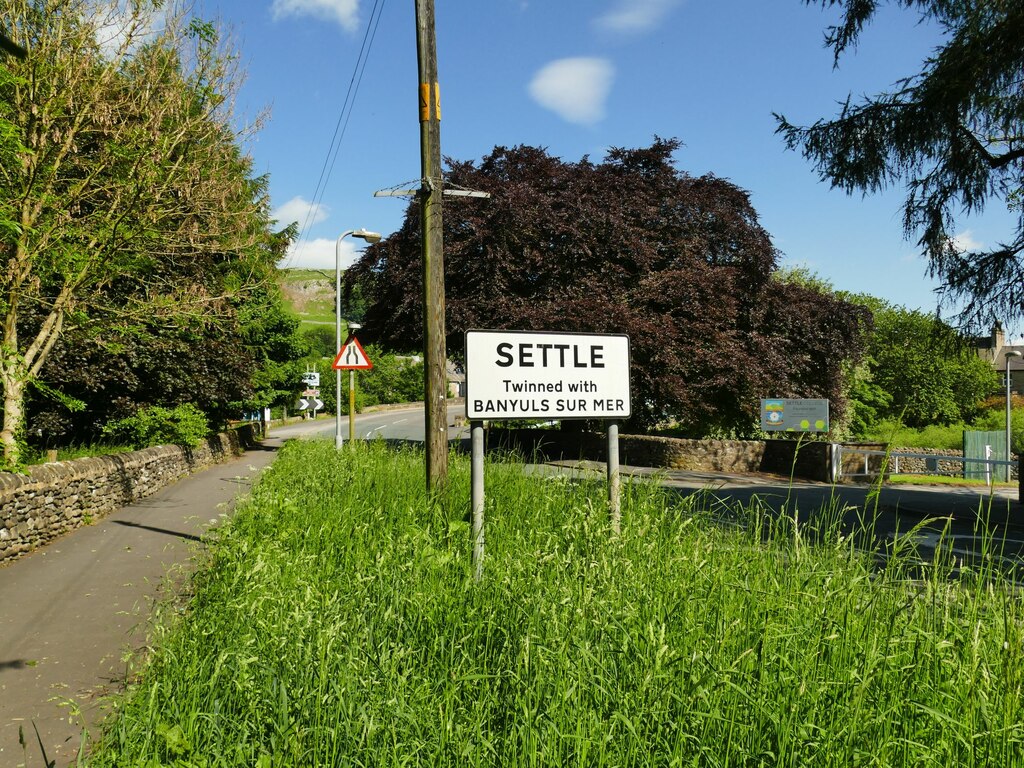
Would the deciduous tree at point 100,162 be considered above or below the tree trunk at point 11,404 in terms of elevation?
above

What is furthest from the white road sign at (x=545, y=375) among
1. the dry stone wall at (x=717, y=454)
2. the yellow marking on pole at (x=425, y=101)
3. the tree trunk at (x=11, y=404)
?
the dry stone wall at (x=717, y=454)

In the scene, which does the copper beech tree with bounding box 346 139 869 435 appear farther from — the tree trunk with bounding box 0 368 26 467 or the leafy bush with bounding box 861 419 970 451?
the leafy bush with bounding box 861 419 970 451

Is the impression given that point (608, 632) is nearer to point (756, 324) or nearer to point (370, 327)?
point (756, 324)

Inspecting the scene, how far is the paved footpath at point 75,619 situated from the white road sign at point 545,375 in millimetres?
3059

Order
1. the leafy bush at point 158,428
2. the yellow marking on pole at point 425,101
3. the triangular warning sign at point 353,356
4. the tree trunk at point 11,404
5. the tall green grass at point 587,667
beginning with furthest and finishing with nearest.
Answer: the leafy bush at point 158,428, the triangular warning sign at point 353,356, the tree trunk at point 11,404, the yellow marking on pole at point 425,101, the tall green grass at point 587,667

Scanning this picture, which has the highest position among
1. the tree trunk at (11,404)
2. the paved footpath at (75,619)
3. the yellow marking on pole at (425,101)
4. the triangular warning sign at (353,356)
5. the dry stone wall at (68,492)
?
the yellow marking on pole at (425,101)

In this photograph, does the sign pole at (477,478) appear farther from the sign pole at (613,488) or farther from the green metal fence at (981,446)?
the green metal fence at (981,446)

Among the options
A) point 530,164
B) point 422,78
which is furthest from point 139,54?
point 530,164

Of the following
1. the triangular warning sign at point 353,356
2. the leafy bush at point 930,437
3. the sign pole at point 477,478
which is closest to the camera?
the sign pole at point 477,478

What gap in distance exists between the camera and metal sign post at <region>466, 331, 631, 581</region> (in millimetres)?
5840

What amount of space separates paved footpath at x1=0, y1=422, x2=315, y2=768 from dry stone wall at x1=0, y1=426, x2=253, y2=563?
0.23 meters

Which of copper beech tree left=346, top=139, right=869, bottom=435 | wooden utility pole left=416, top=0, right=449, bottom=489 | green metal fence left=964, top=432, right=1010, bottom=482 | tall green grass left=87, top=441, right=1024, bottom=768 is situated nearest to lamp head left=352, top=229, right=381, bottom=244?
copper beech tree left=346, top=139, right=869, bottom=435

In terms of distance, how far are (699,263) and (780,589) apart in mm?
20567

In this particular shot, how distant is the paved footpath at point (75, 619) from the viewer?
13.9 feet
